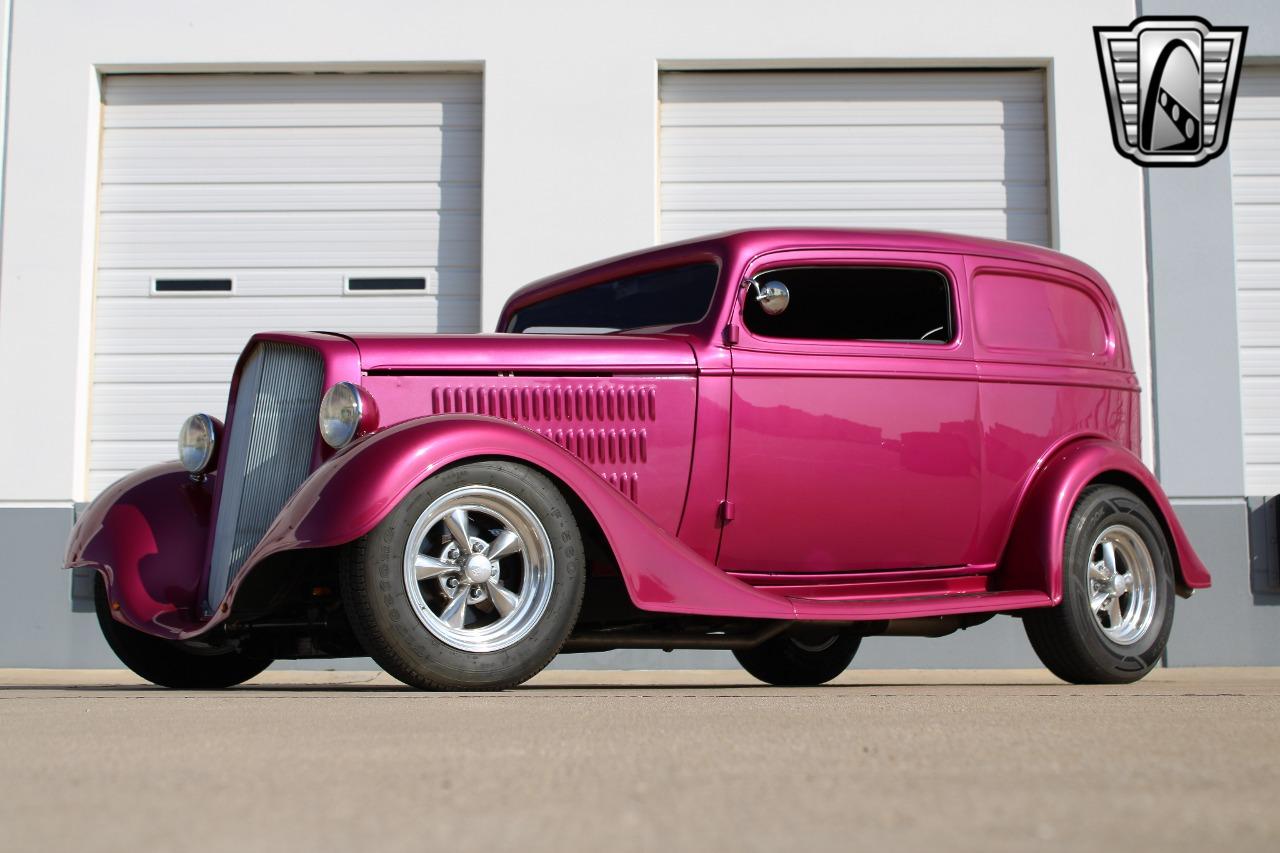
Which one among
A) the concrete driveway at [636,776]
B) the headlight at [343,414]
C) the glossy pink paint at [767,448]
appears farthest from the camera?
the glossy pink paint at [767,448]

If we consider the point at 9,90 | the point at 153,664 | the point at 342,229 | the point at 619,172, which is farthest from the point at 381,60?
the point at 153,664

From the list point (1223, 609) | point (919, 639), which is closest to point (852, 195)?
point (919, 639)

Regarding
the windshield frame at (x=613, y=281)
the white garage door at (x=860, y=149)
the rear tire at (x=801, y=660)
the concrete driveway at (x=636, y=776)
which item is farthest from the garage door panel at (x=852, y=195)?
the concrete driveway at (x=636, y=776)

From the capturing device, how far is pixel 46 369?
1011 cm

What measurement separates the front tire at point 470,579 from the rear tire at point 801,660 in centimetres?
241

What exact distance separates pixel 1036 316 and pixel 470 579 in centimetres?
287

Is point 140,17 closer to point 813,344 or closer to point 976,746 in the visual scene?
point 813,344

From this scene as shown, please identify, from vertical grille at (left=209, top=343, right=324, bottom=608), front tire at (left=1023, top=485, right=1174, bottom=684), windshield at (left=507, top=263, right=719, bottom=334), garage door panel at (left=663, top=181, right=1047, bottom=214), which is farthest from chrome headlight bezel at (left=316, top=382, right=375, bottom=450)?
garage door panel at (left=663, top=181, right=1047, bottom=214)

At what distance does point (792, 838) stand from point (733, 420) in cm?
337

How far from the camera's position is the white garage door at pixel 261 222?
10.4 m

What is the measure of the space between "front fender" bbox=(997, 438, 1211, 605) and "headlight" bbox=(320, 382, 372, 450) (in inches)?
101

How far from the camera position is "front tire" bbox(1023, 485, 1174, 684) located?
18.3 feet

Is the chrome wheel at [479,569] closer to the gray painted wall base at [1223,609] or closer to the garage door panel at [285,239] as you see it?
the garage door panel at [285,239]

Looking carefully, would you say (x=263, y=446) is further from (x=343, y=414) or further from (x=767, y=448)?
(x=767, y=448)
